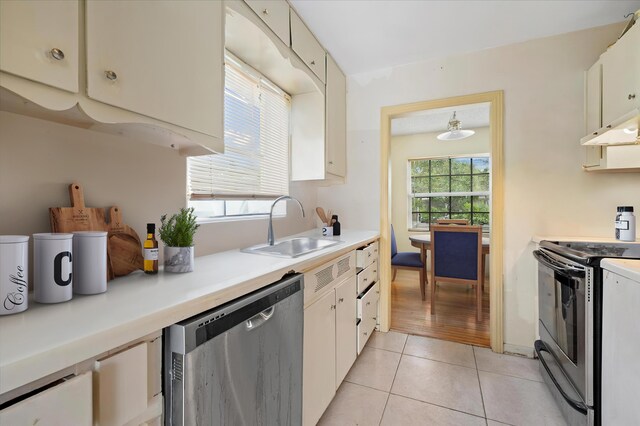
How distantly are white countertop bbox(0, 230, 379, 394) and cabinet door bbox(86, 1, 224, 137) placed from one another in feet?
1.85

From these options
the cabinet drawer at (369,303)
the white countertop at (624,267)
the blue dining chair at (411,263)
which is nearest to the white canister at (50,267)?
the cabinet drawer at (369,303)

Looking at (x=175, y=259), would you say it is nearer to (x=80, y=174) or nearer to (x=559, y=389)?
(x=80, y=174)

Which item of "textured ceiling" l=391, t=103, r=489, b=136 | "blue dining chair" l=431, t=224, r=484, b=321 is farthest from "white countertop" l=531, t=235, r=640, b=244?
"textured ceiling" l=391, t=103, r=489, b=136

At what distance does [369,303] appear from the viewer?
2.40 metres

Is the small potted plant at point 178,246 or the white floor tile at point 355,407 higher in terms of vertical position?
the small potted plant at point 178,246

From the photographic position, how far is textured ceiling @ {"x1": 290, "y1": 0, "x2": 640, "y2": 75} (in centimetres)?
190

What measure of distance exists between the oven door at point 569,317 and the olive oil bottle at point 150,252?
1.99 m

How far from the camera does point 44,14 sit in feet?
2.25

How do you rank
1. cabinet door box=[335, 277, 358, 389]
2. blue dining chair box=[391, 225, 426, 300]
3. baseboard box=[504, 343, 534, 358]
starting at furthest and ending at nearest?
blue dining chair box=[391, 225, 426, 300] < baseboard box=[504, 343, 534, 358] < cabinet door box=[335, 277, 358, 389]

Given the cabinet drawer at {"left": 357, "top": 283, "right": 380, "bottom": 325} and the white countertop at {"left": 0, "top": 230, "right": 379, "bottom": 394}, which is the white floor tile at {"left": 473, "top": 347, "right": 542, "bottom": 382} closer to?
the cabinet drawer at {"left": 357, "top": 283, "right": 380, "bottom": 325}

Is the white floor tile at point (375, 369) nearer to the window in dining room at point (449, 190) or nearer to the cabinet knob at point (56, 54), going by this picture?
the cabinet knob at point (56, 54)

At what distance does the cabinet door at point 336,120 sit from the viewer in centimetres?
247

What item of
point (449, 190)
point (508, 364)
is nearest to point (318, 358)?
point (508, 364)

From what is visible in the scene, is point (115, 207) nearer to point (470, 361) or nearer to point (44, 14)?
point (44, 14)
